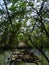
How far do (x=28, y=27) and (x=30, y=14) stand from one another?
309 millimetres

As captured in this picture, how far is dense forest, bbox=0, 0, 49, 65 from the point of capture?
1501cm

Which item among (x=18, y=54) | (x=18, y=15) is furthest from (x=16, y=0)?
(x=18, y=54)

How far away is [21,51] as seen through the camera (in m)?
15.3

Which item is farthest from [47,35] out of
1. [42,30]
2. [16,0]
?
[16,0]

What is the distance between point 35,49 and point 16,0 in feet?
4.14

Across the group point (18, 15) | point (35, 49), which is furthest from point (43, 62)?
point (18, 15)

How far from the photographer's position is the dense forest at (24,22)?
1501 cm

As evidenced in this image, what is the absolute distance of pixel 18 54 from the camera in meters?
15.2

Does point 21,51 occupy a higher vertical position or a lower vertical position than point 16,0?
lower

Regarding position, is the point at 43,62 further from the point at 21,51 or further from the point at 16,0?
the point at 16,0

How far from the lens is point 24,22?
15.1 metres

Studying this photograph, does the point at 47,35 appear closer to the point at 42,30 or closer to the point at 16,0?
the point at 42,30

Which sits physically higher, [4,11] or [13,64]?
[4,11]

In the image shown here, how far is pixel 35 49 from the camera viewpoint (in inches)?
601
